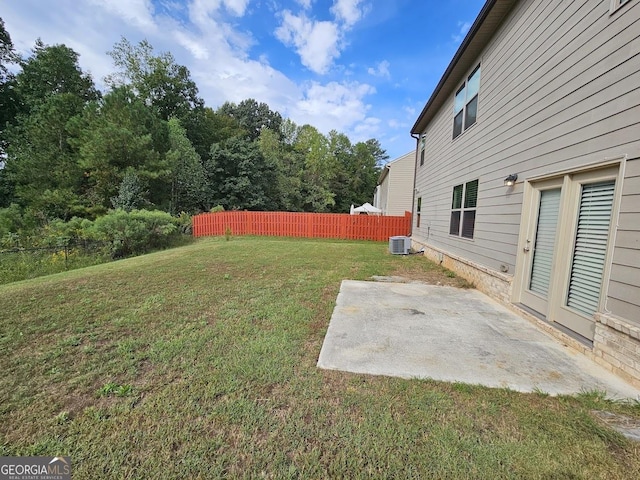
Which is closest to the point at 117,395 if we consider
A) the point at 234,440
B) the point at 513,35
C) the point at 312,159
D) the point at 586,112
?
the point at 234,440

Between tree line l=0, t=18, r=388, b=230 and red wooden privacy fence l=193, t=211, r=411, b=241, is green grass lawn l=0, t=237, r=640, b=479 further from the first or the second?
tree line l=0, t=18, r=388, b=230

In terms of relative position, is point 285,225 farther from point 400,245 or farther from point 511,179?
point 511,179

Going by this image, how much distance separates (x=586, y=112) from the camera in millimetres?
2729

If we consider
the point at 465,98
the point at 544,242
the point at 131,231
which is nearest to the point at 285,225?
the point at 131,231

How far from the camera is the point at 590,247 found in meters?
2.70

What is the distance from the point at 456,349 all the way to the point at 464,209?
405cm

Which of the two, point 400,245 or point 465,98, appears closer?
point 465,98

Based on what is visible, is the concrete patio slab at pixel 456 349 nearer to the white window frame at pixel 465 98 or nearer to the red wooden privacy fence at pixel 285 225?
the white window frame at pixel 465 98

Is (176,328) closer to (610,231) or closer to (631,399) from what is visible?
(631,399)

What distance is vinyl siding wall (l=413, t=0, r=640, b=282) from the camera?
2299 mm

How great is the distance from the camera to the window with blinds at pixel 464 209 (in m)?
5.42

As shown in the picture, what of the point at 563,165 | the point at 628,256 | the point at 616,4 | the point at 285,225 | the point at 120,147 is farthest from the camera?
the point at 285,225

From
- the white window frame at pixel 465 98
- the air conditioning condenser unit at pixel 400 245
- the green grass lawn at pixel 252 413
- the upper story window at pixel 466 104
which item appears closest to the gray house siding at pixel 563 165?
the white window frame at pixel 465 98

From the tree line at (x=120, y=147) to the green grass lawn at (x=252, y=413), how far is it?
13386 millimetres
